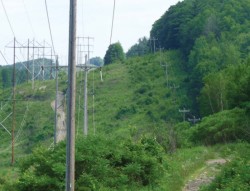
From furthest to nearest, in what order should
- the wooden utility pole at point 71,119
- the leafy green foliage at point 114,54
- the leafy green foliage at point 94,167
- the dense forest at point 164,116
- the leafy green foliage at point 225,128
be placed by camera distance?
the leafy green foliage at point 114,54 < the leafy green foliage at point 225,128 < the dense forest at point 164,116 < the leafy green foliage at point 94,167 < the wooden utility pole at point 71,119

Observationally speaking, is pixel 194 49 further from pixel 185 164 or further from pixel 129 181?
pixel 129 181

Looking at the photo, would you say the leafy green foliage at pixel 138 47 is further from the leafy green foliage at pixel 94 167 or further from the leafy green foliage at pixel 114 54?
the leafy green foliage at pixel 94 167

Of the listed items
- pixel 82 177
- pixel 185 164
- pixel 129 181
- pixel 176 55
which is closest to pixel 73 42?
pixel 82 177

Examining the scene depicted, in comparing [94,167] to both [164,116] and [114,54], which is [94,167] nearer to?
[164,116]

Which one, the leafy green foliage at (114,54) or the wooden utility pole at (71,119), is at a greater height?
the leafy green foliage at (114,54)

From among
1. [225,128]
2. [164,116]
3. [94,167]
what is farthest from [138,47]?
[94,167]

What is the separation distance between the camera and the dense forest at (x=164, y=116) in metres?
18.5

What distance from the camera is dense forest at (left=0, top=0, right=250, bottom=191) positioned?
18469 mm

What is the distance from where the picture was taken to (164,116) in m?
64.8

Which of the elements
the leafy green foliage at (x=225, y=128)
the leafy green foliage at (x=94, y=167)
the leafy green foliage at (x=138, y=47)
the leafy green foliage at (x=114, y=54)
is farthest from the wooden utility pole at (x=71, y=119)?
the leafy green foliage at (x=138, y=47)

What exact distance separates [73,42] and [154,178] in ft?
32.6

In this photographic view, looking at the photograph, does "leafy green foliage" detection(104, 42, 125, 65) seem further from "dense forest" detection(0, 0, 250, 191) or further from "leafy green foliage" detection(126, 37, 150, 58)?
"leafy green foliage" detection(126, 37, 150, 58)

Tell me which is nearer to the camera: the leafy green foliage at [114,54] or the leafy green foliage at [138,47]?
the leafy green foliage at [114,54]

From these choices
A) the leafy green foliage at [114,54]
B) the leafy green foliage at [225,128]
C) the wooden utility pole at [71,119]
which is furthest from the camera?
the leafy green foliage at [114,54]
